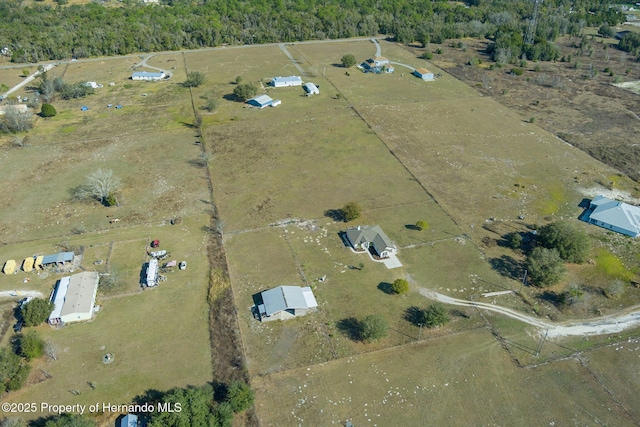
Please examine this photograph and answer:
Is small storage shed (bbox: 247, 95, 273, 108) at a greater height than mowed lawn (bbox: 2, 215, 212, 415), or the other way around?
small storage shed (bbox: 247, 95, 273, 108)

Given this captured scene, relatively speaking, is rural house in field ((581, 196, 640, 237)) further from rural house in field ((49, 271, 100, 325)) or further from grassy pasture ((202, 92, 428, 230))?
rural house in field ((49, 271, 100, 325))

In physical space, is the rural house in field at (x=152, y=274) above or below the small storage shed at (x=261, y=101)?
below

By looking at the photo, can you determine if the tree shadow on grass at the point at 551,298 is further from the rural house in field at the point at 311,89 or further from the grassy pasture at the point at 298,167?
the rural house in field at the point at 311,89

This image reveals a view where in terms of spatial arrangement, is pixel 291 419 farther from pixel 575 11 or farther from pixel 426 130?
pixel 575 11

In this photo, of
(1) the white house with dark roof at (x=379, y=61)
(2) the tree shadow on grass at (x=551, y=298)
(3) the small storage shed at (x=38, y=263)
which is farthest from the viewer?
(1) the white house with dark roof at (x=379, y=61)

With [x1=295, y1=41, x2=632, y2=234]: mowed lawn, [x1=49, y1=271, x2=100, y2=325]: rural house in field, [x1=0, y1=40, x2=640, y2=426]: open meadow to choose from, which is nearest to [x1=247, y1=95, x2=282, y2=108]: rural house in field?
[x1=0, y1=40, x2=640, y2=426]: open meadow

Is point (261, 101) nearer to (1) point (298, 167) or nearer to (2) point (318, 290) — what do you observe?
(1) point (298, 167)

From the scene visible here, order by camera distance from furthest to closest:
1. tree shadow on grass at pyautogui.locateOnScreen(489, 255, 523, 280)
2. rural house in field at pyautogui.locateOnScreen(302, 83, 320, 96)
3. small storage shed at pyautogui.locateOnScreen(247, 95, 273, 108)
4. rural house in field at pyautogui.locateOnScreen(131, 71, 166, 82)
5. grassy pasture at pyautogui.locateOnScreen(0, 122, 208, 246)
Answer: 1. rural house in field at pyautogui.locateOnScreen(131, 71, 166, 82)
2. rural house in field at pyautogui.locateOnScreen(302, 83, 320, 96)
3. small storage shed at pyautogui.locateOnScreen(247, 95, 273, 108)
4. grassy pasture at pyautogui.locateOnScreen(0, 122, 208, 246)
5. tree shadow on grass at pyautogui.locateOnScreen(489, 255, 523, 280)

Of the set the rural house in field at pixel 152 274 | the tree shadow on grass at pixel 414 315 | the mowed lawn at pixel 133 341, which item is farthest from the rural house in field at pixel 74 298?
the tree shadow on grass at pixel 414 315
